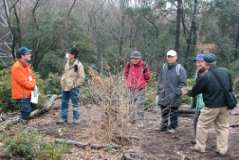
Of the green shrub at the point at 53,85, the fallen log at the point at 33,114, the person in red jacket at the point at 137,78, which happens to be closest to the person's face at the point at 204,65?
the person in red jacket at the point at 137,78

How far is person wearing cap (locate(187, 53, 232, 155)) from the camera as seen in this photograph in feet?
21.9

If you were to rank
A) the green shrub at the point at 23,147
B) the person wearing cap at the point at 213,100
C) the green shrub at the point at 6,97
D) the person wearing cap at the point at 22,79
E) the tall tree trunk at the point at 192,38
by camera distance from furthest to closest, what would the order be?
the tall tree trunk at the point at 192,38 < the green shrub at the point at 6,97 < the person wearing cap at the point at 22,79 < the person wearing cap at the point at 213,100 < the green shrub at the point at 23,147

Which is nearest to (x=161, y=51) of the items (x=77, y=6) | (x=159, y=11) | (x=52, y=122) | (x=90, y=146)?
(x=159, y=11)

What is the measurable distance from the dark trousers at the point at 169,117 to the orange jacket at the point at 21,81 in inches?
102

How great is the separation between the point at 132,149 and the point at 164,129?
5.46 feet

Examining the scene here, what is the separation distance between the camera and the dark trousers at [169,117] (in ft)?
26.6

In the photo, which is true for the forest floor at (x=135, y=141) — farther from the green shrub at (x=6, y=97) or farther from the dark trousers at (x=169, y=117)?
the green shrub at (x=6, y=97)

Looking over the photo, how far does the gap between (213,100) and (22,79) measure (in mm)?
3441

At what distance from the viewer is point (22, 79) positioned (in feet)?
25.3

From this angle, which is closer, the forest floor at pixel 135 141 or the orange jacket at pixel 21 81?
the forest floor at pixel 135 141

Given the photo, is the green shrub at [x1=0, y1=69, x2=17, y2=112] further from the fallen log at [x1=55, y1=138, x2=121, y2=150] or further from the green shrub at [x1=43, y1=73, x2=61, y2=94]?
the green shrub at [x1=43, y1=73, x2=61, y2=94]

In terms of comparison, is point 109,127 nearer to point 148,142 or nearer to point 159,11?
point 148,142

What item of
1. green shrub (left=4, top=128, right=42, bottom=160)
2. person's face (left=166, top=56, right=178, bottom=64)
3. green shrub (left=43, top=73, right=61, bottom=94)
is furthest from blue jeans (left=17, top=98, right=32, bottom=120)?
green shrub (left=43, top=73, right=61, bottom=94)

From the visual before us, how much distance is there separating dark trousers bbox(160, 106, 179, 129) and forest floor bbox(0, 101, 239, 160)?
0.19m
